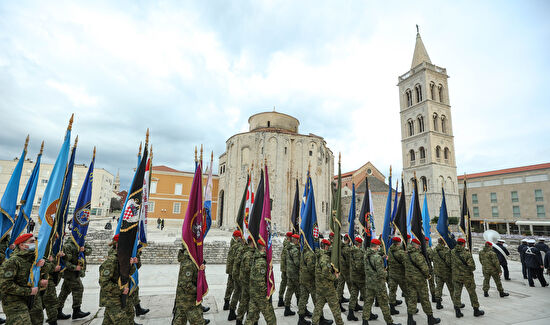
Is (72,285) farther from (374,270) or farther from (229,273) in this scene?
(374,270)

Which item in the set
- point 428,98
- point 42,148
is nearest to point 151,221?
point 42,148

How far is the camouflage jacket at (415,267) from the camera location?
6.33 metres

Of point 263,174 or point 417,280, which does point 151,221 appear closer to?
point 263,174

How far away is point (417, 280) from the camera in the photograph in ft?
20.7

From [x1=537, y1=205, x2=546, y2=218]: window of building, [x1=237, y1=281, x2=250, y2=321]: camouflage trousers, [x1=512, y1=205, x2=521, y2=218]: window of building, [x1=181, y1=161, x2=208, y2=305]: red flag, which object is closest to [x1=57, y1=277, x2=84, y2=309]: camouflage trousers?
[x1=181, y1=161, x2=208, y2=305]: red flag

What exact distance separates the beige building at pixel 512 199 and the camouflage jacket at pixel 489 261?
34545 mm

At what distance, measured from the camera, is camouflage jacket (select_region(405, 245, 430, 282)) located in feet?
20.8

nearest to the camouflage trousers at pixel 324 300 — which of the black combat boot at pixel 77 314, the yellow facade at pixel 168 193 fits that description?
the black combat boot at pixel 77 314

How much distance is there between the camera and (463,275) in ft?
23.2

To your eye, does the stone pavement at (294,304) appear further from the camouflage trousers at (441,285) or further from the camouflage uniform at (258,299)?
the camouflage uniform at (258,299)

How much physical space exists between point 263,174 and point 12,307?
5.50 meters

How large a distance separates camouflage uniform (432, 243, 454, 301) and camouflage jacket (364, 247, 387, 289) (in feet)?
9.36

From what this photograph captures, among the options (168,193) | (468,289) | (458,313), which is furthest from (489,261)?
(168,193)

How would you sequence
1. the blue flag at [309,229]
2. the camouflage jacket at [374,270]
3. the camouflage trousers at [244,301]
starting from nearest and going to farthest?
the camouflage trousers at [244,301] → the camouflage jacket at [374,270] → the blue flag at [309,229]
